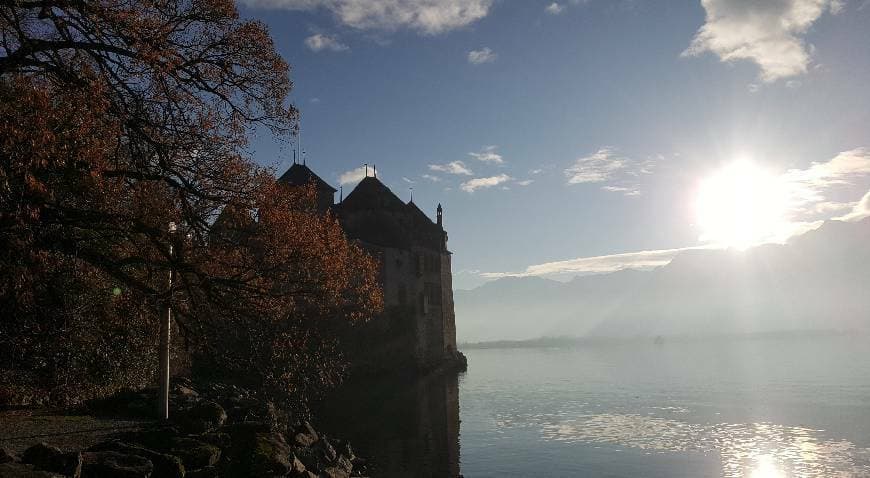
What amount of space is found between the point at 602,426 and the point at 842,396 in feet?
79.3

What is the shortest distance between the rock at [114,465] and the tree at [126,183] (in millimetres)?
2330

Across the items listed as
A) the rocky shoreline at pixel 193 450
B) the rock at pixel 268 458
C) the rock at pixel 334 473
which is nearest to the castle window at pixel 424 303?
the rocky shoreline at pixel 193 450

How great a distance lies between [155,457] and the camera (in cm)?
1241

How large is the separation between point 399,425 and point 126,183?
76.8 ft

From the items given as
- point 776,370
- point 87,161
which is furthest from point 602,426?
point 776,370

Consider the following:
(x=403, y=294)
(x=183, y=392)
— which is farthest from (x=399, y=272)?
(x=183, y=392)

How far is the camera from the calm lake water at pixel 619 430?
80.7ft

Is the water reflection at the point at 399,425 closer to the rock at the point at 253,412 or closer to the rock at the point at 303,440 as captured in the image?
the rock at the point at 303,440

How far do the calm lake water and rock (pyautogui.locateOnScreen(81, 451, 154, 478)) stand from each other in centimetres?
1183

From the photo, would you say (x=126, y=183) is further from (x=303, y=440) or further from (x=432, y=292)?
(x=432, y=292)

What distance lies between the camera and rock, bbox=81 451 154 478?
10781mm

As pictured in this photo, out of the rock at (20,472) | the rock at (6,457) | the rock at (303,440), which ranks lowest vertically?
the rock at (303,440)

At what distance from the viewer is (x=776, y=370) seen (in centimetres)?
7919

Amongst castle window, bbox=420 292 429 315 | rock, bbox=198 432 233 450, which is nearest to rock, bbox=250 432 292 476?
rock, bbox=198 432 233 450
